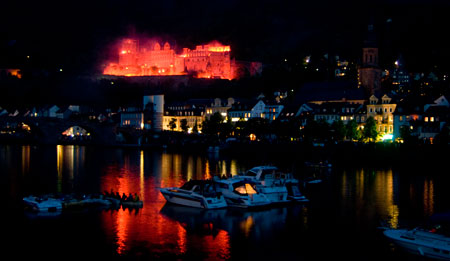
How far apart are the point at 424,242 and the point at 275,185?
461 inches

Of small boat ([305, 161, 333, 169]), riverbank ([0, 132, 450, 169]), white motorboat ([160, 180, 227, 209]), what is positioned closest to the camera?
white motorboat ([160, 180, 227, 209])

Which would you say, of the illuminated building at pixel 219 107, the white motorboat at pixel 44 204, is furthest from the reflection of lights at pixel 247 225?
the illuminated building at pixel 219 107

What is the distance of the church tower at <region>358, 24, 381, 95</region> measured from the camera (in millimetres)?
85000

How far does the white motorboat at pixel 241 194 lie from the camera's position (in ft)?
97.9

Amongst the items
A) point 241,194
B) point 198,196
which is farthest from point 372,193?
point 198,196

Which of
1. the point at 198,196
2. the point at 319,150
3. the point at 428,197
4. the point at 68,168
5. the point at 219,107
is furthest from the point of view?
the point at 219,107

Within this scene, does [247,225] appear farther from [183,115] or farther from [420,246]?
[183,115]

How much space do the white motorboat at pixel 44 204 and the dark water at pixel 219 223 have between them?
566 mm

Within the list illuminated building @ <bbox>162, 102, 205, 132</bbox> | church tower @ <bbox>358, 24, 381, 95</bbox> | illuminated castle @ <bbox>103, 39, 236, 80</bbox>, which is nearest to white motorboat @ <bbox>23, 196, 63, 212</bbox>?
illuminated building @ <bbox>162, 102, 205, 132</bbox>

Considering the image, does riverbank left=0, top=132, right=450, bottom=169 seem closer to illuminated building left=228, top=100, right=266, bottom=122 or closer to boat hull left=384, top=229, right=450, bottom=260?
illuminated building left=228, top=100, right=266, bottom=122

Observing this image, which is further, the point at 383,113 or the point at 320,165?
the point at 383,113

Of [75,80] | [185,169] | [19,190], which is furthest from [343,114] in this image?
[75,80]

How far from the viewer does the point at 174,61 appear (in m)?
120

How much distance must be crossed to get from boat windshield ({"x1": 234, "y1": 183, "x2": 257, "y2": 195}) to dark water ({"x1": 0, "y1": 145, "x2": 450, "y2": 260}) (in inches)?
64.4
